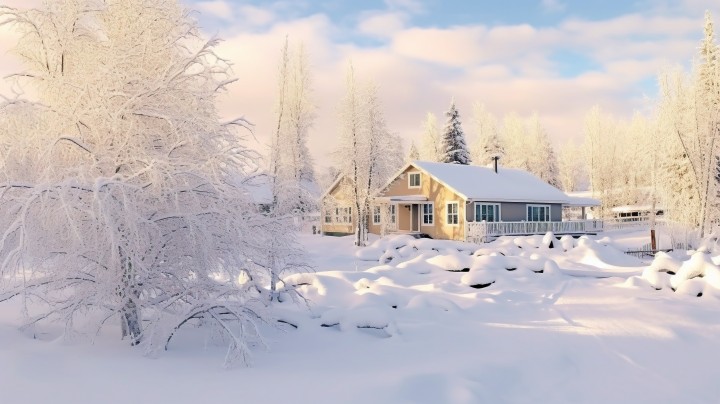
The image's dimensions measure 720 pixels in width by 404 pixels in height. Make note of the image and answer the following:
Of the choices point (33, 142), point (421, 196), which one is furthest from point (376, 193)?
point (33, 142)

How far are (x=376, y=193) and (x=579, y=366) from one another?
2675 centimetres

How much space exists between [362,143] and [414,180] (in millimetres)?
4061

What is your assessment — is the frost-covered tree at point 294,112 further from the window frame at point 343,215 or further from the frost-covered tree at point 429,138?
the frost-covered tree at point 429,138

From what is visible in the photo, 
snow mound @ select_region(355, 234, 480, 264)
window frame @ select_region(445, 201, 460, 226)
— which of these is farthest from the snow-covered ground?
window frame @ select_region(445, 201, 460, 226)

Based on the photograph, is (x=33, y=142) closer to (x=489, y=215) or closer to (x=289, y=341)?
(x=289, y=341)

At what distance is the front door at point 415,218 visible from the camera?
34.8 m

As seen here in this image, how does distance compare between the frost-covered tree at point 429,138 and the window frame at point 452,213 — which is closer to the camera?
the window frame at point 452,213

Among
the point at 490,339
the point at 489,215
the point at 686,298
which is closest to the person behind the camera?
the point at 490,339

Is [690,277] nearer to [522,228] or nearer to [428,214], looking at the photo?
[522,228]

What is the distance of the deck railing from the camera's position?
29.9 m

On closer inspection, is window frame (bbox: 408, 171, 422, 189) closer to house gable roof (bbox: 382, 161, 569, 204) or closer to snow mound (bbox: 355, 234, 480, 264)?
→ house gable roof (bbox: 382, 161, 569, 204)

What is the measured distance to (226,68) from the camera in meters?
8.13

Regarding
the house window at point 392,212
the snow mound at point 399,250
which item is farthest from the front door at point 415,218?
the snow mound at point 399,250

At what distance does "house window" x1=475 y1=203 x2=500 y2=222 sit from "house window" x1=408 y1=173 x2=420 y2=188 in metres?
4.53
